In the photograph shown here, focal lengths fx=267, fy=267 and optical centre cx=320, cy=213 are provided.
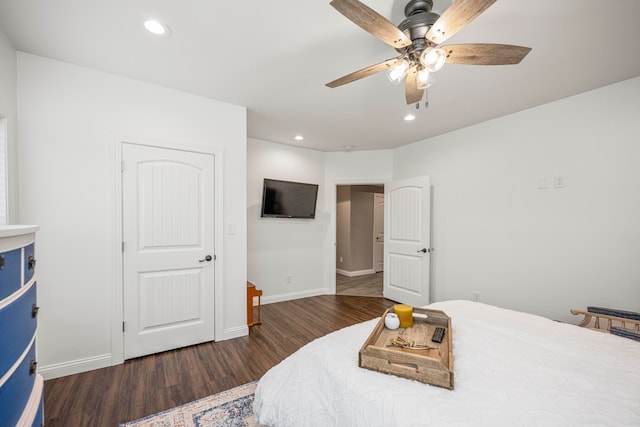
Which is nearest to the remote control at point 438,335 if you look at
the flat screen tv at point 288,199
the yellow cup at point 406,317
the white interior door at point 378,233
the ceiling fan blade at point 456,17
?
the yellow cup at point 406,317

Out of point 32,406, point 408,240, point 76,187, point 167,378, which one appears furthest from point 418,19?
point 408,240

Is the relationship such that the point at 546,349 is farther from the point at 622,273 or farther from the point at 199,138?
the point at 199,138

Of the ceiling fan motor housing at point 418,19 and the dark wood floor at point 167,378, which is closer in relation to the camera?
the ceiling fan motor housing at point 418,19

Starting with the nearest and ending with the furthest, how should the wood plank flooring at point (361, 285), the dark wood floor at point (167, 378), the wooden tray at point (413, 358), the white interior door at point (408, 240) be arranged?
the wooden tray at point (413, 358), the dark wood floor at point (167, 378), the white interior door at point (408, 240), the wood plank flooring at point (361, 285)

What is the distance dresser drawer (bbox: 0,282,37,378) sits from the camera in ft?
3.02

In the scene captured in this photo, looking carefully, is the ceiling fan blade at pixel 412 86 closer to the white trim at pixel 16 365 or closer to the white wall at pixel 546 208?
the white wall at pixel 546 208

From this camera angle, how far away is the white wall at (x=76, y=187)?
2.04 metres

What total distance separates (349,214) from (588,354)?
497 cm

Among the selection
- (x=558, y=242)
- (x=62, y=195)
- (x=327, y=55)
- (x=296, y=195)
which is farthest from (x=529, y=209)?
(x=62, y=195)

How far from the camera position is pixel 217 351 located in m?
2.58

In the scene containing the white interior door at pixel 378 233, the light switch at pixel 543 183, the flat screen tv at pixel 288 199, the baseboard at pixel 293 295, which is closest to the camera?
the light switch at pixel 543 183

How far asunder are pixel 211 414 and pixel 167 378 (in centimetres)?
65

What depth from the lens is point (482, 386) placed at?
1.02 metres

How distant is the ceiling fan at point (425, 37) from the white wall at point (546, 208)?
1792 millimetres
